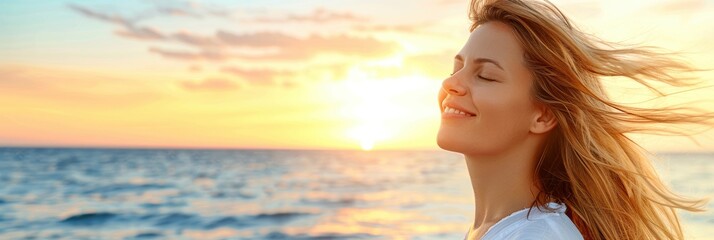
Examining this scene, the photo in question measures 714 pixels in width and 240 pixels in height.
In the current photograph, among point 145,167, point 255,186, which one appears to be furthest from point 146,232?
point 145,167

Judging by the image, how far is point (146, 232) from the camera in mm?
14297

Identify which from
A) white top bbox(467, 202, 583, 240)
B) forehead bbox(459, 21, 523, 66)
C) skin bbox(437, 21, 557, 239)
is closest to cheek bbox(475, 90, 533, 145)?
skin bbox(437, 21, 557, 239)

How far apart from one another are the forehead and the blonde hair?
0.09 feet

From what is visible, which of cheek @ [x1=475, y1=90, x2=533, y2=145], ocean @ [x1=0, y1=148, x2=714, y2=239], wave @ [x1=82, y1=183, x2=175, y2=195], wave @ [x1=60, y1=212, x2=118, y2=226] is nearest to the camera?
cheek @ [x1=475, y1=90, x2=533, y2=145]

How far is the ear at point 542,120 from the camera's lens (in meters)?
2.59

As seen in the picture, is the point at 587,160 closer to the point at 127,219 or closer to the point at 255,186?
the point at 127,219

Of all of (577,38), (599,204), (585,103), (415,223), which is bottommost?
(415,223)

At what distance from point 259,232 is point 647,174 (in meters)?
11.9

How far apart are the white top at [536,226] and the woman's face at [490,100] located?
237mm

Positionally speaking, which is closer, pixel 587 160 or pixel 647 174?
pixel 587 160

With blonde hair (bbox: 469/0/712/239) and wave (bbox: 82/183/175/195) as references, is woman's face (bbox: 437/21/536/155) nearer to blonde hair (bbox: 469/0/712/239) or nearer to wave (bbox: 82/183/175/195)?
blonde hair (bbox: 469/0/712/239)

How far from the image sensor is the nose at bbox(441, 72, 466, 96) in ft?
8.42

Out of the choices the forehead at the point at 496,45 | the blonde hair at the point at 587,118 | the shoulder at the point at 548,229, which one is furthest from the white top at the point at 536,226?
the forehead at the point at 496,45

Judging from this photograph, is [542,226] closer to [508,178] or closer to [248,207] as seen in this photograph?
[508,178]
